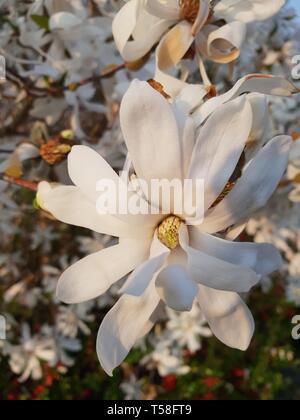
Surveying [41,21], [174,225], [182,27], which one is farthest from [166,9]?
[41,21]

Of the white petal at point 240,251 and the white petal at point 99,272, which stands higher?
the white petal at point 240,251

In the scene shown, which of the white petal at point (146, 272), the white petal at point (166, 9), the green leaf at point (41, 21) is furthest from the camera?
the green leaf at point (41, 21)

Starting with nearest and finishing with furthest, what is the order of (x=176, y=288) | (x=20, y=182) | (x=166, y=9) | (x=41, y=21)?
1. (x=176, y=288)
2. (x=166, y=9)
3. (x=20, y=182)
4. (x=41, y=21)

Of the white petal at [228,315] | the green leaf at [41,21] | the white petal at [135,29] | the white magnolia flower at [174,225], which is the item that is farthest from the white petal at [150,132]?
the green leaf at [41,21]

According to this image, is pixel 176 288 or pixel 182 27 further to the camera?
pixel 182 27

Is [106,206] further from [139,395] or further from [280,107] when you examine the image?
[139,395]

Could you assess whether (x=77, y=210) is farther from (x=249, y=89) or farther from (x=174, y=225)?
(x=249, y=89)

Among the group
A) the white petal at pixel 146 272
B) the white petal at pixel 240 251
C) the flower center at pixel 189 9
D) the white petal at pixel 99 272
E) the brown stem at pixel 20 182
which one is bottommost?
the brown stem at pixel 20 182

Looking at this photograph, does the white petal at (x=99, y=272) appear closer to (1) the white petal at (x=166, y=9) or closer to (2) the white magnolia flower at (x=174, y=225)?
(2) the white magnolia flower at (x=174, y=225)

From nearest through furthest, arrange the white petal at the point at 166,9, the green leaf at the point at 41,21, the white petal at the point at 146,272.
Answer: the white petal at the point at 146,272 < the white petal at the point at 166,9 < the green leaf at the point at 41,21
